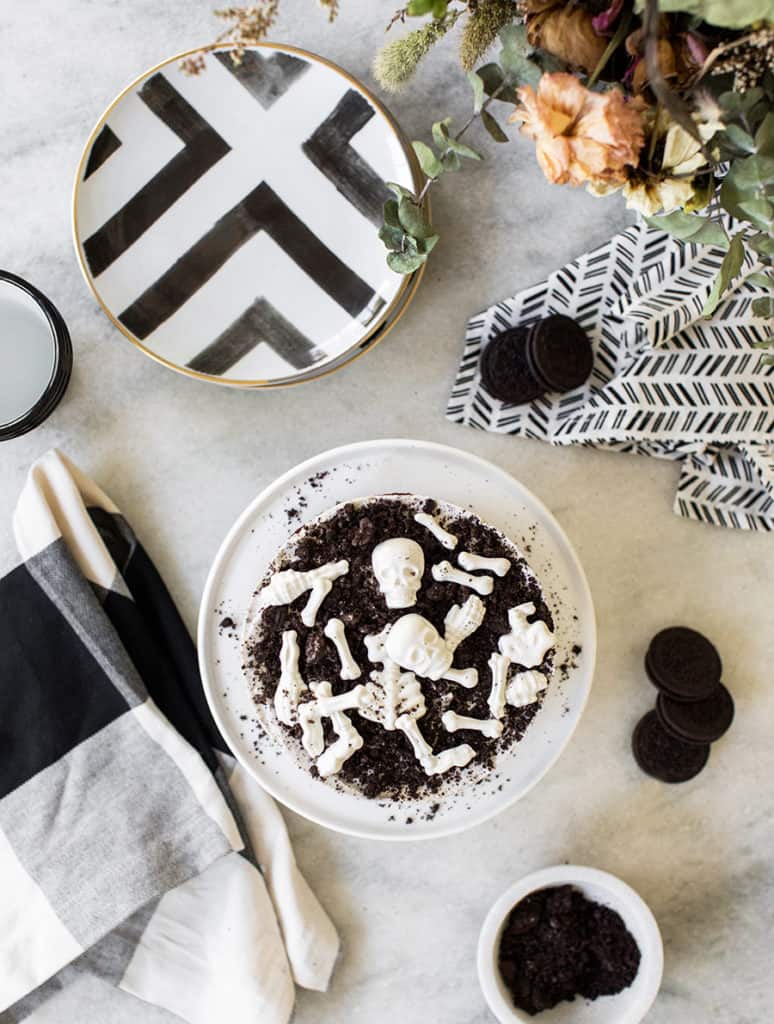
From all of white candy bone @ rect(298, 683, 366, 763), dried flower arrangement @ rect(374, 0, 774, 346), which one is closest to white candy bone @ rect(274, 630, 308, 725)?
white candy bone @ rect(298, 683, 366, 763)

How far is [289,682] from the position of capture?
0.99 m

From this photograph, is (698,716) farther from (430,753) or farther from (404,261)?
(404,261)

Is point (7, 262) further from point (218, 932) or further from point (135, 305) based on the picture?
point (218, 932)

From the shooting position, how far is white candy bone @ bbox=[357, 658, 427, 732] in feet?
3.23

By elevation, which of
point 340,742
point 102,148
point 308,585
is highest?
point 102,148

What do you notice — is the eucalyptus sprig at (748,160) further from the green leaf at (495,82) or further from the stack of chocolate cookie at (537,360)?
the stack of chocolate cookie at (537,360)

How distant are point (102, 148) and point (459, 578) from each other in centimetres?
64

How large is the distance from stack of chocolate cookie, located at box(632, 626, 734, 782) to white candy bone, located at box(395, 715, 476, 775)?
288 mm

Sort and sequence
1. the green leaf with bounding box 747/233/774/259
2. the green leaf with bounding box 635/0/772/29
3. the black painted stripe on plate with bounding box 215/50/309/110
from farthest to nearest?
the black painted stripe on plate with bounding box 215/50/309/110 < the green leaf with bounding box 747/233/774/259 < the green leaf with bounding box 635/0/772/29

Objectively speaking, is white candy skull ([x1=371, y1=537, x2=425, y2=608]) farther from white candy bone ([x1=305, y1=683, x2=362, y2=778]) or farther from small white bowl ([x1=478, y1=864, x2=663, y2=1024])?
small white bowl ([x1=478, y1=864, x2=663, y2=1024])

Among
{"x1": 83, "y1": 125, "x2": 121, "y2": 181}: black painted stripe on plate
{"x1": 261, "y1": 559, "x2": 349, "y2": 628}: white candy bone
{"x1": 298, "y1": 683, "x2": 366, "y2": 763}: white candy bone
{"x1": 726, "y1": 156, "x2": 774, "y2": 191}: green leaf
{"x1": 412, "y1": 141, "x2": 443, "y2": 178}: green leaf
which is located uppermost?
{"x1": 83, "y1": 125, "x2": 121, "y2": 181}: black painted stripe on plate

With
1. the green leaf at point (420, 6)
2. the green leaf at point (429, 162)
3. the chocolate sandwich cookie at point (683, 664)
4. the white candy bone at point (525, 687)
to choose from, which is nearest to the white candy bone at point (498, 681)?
the white candy bone at point (525, 687)

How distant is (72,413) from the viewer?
1.22 m

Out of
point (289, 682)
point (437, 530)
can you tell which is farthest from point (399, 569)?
point (289, 682)
